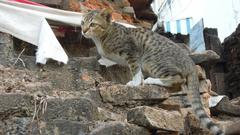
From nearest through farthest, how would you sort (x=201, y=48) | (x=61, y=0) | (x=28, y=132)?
(x=28, y=132), (x=61, y=0), (x=201, y=48)

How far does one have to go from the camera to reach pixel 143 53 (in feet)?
15.8

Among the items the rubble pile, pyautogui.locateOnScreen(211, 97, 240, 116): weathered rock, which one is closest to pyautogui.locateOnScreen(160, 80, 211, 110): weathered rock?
the rubble pile

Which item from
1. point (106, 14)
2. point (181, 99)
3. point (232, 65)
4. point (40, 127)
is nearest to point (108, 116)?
point (40, 127)

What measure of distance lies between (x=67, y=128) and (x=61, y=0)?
366cm

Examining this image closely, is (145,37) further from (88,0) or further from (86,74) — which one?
(88,0)

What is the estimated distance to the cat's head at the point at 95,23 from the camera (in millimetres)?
4984

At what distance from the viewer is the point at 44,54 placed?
4.27 meters

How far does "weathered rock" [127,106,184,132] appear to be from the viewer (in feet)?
9.74

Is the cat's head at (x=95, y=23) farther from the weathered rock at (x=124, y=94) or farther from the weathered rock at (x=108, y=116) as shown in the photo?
the weathered rock at (x=108, y=116)

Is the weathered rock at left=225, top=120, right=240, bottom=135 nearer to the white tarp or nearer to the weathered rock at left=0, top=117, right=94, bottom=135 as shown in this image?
the weathered rock at left=0, top=117, right=94, bottom=135

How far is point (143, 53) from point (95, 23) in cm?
62

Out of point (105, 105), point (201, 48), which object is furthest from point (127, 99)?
point (201, 48)

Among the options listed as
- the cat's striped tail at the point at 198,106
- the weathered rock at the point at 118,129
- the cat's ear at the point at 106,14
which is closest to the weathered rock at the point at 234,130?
the cat's striped tail at the point at 198,106

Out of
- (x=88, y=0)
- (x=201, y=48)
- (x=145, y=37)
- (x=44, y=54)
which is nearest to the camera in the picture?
(x=44, y=54)
